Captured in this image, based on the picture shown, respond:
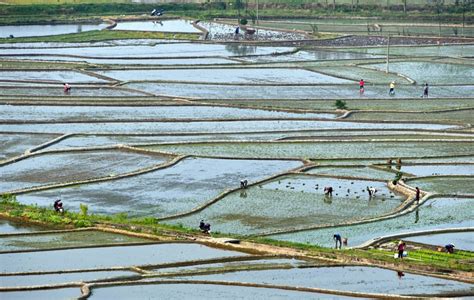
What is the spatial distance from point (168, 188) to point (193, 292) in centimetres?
994

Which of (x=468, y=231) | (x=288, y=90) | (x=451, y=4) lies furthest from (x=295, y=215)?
(x=451, y=4)

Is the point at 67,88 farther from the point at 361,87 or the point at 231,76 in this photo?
the point at 361,87

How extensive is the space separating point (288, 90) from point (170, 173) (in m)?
17.3

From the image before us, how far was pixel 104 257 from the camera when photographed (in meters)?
25.9

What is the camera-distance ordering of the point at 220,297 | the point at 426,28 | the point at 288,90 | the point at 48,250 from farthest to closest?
the point at 426,28, the point at 288,90, the point at 48,250, the point at 220,297

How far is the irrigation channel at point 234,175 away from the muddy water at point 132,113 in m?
0.12

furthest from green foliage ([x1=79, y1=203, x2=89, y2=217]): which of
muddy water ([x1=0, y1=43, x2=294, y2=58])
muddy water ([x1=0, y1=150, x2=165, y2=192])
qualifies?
muddy water ([x1=0, y1=43, x2=294, y2=58])

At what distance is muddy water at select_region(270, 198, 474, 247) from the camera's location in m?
27.9

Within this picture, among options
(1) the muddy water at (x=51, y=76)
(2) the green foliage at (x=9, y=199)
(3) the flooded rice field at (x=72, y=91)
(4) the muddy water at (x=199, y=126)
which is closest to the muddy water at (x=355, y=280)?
(2) the green foliage at (x=9, y=199)

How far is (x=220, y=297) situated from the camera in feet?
75.2

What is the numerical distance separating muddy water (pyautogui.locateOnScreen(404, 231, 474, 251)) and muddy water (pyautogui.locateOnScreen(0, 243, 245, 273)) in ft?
14.7

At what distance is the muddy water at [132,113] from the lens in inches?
1726

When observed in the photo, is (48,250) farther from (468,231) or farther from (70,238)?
(468,231)

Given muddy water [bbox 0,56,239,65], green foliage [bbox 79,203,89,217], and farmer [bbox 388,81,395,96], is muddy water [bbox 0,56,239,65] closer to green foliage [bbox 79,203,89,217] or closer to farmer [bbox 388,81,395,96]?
farmer [bbox 388,81,395,96]
